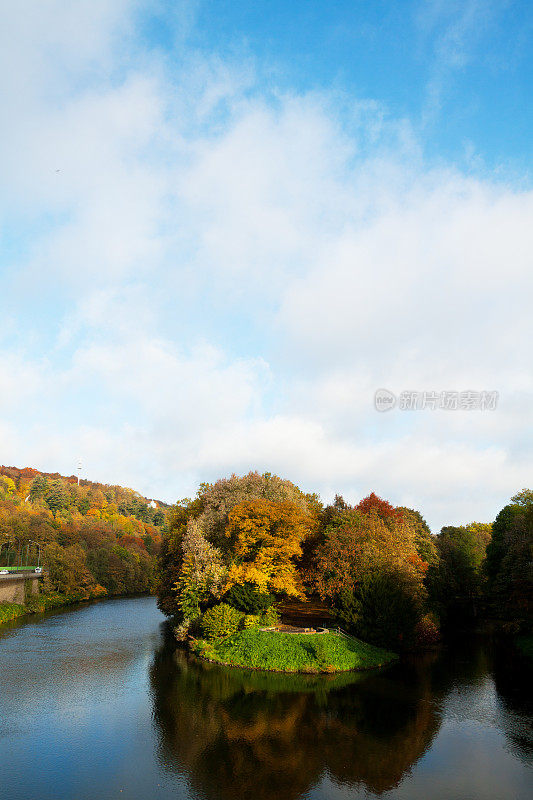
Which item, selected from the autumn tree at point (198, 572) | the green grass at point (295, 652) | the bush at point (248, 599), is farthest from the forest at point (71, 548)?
the green grass at point (295, 652)

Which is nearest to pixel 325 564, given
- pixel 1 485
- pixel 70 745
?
pixel 70 745

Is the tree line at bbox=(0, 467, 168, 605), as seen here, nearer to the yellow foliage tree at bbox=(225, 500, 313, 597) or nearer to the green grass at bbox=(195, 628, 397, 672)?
the yellow foliage tree at bbox=(225, 500, 313, 597)

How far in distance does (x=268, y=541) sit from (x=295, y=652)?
9271 millimetres

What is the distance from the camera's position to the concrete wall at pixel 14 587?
61.8 metres

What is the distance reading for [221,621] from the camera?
4138cm

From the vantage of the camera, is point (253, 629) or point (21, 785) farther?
point (253, 629)

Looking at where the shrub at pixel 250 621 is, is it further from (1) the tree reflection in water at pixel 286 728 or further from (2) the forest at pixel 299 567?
(1) the tree reflection in water at pixel 286 728

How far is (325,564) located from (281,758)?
22.8 meters

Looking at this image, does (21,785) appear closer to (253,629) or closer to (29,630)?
(253,629)

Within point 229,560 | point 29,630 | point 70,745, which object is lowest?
point 29,630

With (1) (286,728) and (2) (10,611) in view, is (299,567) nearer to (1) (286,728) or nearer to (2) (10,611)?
(1) (286,728)

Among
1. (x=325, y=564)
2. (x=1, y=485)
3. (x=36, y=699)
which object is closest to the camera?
(x=36, y=699)

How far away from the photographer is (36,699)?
95.2ft

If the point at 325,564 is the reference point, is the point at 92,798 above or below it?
below
